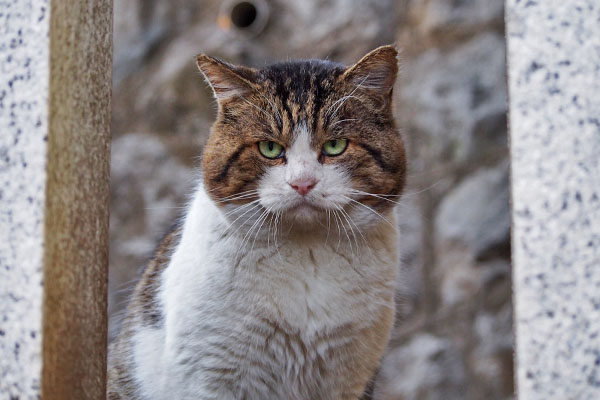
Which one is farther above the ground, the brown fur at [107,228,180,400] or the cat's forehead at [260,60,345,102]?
the cat's forehead at [260,60,345,102]

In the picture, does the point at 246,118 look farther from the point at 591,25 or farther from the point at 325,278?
the point at 591,25

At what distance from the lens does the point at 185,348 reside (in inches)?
82.4

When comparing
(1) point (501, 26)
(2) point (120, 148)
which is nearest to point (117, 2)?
(2) point (120, 148)

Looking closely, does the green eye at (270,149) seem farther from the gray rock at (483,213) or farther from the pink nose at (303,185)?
the gray rock at (483,213)

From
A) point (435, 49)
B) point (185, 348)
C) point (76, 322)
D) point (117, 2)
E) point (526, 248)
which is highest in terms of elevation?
point (117, 2)

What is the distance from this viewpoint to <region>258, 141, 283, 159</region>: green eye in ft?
6.97

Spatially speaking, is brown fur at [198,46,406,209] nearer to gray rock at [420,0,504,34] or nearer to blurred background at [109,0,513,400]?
blurred background at [109,0,513,400]

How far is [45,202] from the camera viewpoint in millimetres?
1512

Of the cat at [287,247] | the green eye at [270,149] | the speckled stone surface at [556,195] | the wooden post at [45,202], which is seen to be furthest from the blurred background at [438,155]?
the speckled stone surface at [556,195]

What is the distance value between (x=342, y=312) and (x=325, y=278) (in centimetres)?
12

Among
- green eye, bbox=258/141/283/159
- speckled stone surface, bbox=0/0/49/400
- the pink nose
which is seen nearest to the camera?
speckled stone surface, bbox=0/0/49/400

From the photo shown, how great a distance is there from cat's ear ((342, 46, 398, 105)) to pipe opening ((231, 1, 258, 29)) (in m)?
1.92

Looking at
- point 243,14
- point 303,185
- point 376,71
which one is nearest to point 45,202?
point 303,185

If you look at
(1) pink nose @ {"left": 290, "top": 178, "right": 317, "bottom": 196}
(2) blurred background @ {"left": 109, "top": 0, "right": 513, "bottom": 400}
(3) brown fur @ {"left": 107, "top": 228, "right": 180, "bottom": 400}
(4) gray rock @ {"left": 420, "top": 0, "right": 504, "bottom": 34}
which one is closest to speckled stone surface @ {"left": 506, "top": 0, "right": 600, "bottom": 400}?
(1) pink nose @ {"left": 290, "top": 178, "right": 317, "bottom": 196}
